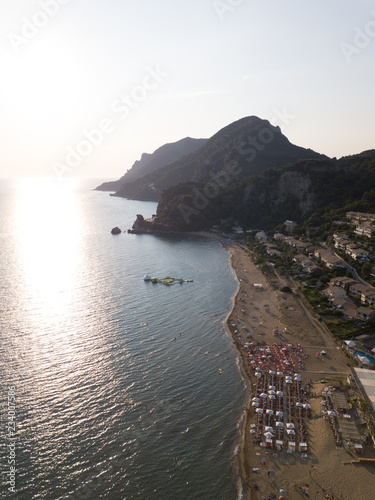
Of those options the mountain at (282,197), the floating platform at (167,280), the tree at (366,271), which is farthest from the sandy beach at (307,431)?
the mountain at (282,197)

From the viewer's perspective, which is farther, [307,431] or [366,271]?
[366,271]

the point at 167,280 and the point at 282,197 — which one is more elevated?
the point at 282,197

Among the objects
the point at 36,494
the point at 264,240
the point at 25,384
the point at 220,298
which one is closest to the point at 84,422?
the point at 36,494

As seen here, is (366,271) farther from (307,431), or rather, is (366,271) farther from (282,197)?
(282,197)

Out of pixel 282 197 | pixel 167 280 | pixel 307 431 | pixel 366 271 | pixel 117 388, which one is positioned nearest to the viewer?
pixel 307 431

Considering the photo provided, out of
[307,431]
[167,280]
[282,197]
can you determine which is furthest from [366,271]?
[282,197]

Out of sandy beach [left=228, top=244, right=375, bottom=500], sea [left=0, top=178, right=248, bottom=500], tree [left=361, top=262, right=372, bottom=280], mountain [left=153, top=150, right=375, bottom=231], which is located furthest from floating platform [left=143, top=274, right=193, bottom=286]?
mountain [left=153, top=150, right=375, bottom=231]

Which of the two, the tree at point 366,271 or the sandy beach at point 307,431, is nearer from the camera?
the sandy beach at point 307,431

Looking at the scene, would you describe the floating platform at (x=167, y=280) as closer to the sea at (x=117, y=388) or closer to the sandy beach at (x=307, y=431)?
the sea at (x=117, y=388)
